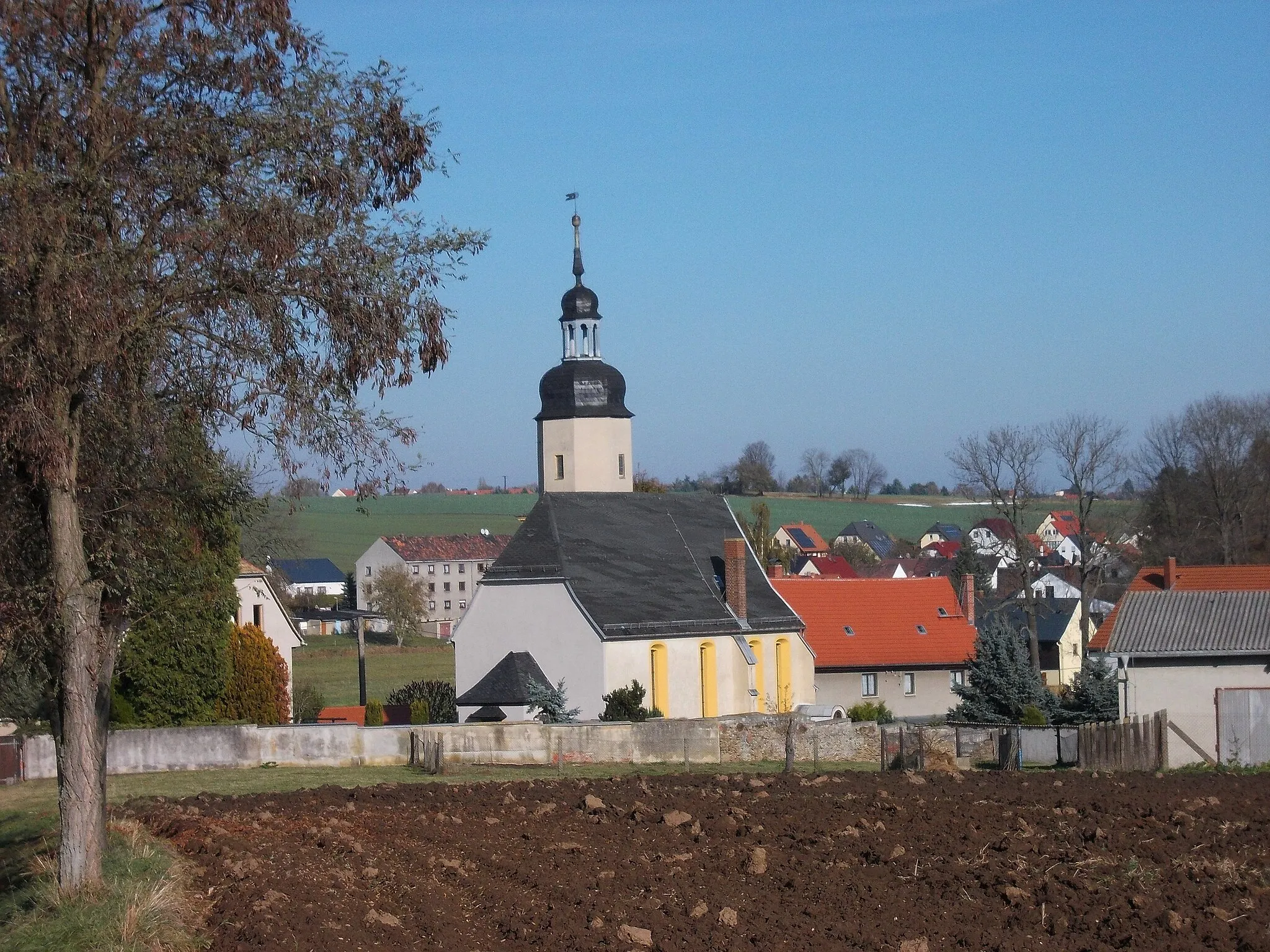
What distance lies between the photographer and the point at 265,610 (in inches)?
1849

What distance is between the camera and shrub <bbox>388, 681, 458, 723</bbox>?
45.5 m

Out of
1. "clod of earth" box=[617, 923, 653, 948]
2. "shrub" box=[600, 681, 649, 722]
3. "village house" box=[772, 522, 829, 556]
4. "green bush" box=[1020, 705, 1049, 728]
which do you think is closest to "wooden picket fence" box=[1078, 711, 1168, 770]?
"green bush" box=[1020, 705, 1049, 728]

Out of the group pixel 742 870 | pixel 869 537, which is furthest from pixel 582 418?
pixel 869 537

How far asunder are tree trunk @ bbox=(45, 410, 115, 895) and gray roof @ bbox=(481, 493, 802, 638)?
2875 cm

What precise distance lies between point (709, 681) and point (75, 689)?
1284 inches

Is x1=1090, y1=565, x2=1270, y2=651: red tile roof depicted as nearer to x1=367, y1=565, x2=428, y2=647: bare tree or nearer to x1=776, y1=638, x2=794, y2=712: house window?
x1=776, y1=638, x2=794, y2=712: house window

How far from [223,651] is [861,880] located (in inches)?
971

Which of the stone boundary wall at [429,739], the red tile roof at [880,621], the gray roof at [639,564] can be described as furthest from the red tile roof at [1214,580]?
the stone boundary wall at [429,739]

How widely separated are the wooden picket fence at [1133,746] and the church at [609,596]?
52.3 ft

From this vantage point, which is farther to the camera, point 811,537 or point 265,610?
point 811,537

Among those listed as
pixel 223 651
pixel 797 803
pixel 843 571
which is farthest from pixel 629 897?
pixel 843 571

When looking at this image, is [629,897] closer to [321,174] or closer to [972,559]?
[321,174]

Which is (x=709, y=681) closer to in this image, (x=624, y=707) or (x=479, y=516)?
(x=624, y=707)

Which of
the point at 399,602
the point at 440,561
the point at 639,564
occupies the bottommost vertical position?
the point at 399,602
